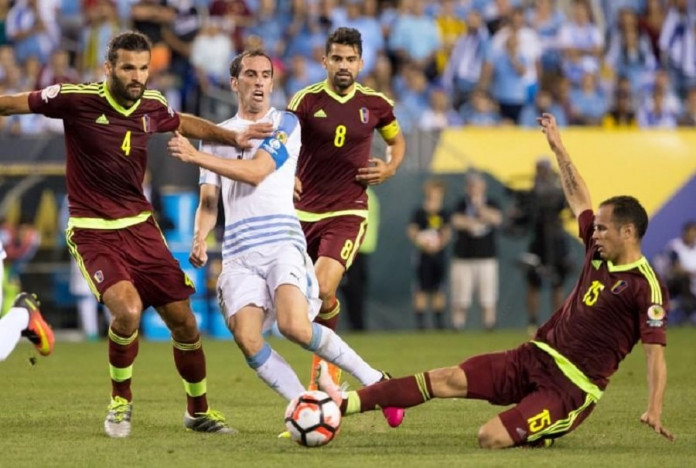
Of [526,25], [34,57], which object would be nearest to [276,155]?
[34,57]

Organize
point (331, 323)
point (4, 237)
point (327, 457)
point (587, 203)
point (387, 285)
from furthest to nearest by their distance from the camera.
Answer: point (387, 285) → point (4, 237) → point (331, 323) → point (587, 203) → point (327, 457)

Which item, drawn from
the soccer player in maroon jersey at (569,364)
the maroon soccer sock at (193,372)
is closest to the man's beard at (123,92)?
the maroon soccer sock at (193,372)

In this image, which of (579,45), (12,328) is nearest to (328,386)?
(12,328)

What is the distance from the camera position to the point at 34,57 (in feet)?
70.9

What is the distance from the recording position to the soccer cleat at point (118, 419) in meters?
9.66

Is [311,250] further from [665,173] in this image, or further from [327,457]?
[665,173]

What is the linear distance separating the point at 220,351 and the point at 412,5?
7775 millimetres

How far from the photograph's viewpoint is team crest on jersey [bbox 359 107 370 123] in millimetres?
11617

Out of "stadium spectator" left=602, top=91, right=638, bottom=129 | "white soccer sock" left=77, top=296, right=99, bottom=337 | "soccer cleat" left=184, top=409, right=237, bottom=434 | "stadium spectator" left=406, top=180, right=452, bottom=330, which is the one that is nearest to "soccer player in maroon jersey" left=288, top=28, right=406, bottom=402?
"soccer cleat" left=184, top=409, right=237, bottom=434

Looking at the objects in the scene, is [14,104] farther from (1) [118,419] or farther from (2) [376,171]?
(2) [376,171]

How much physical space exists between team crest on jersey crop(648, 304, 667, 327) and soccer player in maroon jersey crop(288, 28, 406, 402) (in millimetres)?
3147

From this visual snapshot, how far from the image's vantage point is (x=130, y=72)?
9.58 meters

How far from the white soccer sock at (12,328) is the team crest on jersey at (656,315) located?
161 inches

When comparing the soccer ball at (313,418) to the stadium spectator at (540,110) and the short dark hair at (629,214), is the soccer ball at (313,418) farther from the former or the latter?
the stadium spectator at (540,110)
